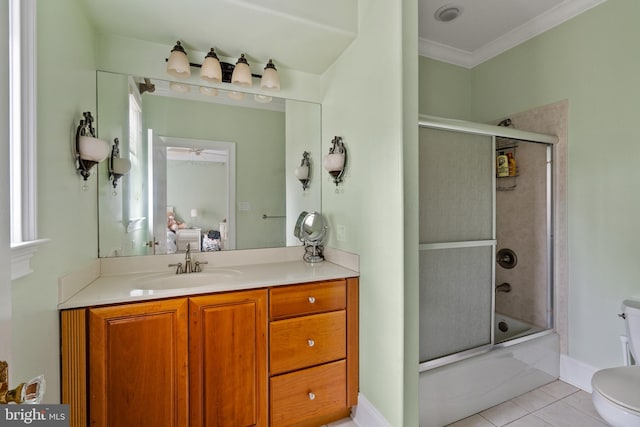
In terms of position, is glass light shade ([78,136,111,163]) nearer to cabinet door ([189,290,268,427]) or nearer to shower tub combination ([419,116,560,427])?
cabinet door ([189,290,268,427])

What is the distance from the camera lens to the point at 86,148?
1272mm

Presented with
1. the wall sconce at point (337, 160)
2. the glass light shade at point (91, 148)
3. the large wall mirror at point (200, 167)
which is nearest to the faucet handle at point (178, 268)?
the large wall mirror at point (200, 167)

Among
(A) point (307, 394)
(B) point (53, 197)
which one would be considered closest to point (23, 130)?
(B) point (53, 197)

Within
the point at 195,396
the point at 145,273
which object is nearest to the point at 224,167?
the point at 145,273

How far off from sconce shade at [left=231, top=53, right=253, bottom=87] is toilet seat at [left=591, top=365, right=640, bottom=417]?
2.47 metres

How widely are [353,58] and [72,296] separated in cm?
188

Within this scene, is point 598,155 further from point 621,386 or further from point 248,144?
point 248,144

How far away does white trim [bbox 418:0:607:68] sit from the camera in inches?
76.2

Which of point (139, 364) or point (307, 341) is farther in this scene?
point (307, 341)

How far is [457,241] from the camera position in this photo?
1.78 m

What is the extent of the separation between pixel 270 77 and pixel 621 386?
8.11ft

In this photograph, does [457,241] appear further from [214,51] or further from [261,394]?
[214,51]

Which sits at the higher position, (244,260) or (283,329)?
(244,260)

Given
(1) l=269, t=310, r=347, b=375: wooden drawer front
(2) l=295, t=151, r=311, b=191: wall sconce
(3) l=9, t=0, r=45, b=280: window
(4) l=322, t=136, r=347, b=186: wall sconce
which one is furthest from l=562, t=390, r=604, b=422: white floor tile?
(3) l=9, t=0, r=45, b=280: window
